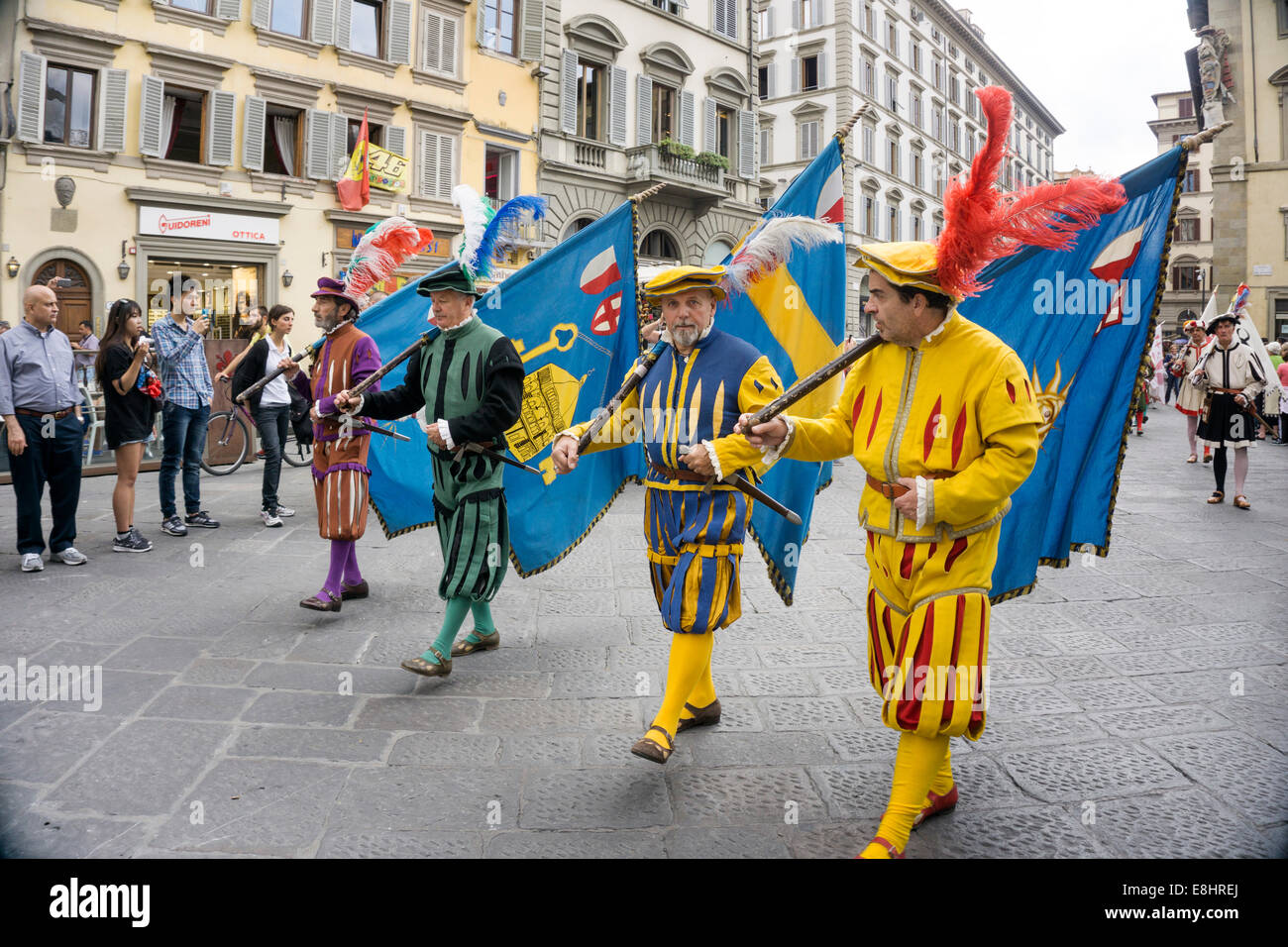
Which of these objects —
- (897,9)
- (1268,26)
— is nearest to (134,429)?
(1268,26)

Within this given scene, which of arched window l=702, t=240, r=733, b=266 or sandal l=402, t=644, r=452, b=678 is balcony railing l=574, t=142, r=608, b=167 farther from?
sandal l=402, t=644, r=452, b=678

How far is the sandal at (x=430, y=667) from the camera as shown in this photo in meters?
4.03

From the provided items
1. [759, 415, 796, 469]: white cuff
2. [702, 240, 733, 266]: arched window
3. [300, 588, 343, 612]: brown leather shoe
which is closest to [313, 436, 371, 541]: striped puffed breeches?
[300, 588, 343, 612]: brown leather shoe

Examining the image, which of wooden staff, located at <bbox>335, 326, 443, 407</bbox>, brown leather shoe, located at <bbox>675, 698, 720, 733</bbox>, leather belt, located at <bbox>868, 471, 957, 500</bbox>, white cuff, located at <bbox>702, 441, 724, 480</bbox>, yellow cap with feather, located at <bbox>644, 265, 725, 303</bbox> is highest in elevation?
yellow cap with feather, located at <bbox>644, 265, 725, 303</bbox>

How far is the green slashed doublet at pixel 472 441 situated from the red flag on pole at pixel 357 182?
16.4m

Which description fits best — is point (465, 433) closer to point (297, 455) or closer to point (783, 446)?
point (783, 446)

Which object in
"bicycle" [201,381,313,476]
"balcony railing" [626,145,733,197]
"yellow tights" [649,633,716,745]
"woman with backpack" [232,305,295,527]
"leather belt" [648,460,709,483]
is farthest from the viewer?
"balcony railing" [626,145,733,197]

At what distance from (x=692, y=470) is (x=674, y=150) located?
75.9 feet

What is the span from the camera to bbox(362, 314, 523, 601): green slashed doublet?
4250 millimetres

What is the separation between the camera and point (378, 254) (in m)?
5.68

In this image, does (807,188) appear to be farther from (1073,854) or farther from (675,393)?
(1073,854)

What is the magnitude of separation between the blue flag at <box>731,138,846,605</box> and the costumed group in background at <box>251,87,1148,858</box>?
18 centimetres

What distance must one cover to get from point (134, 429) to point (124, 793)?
14.8 ft
